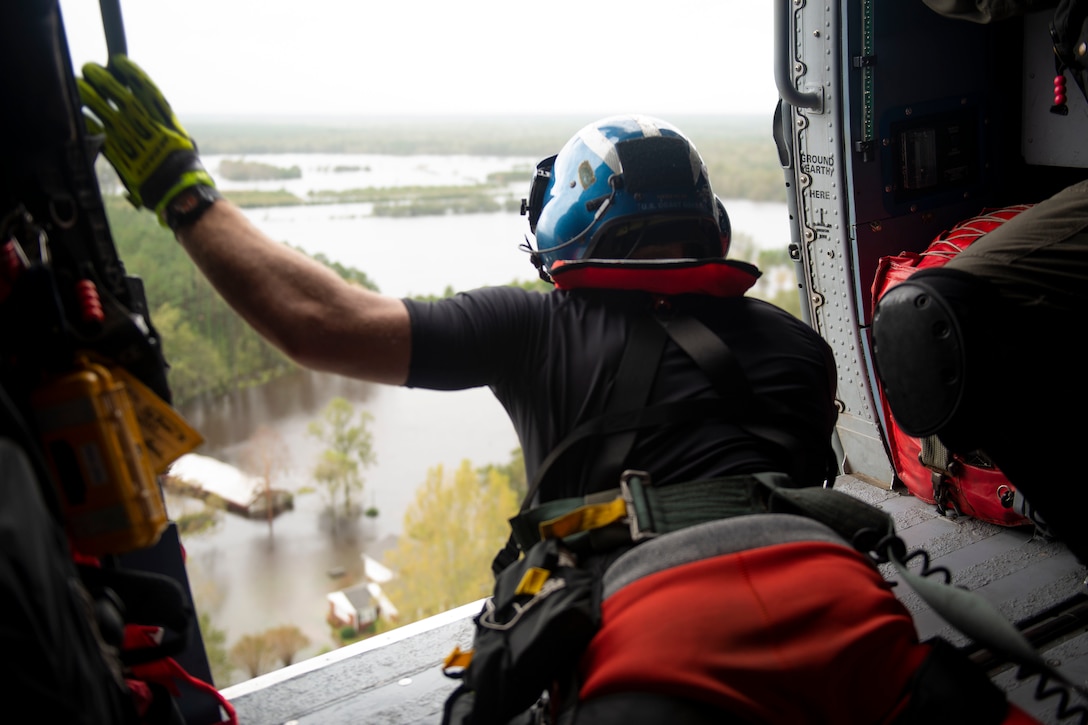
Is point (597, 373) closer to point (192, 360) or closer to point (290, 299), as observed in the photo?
point (290, 299)

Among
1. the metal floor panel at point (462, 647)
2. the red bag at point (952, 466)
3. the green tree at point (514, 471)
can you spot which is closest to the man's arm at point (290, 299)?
the metal floor panel at point (462, 647)

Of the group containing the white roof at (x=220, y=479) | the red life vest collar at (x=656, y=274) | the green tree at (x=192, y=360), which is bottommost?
the white roof at (x=220, y=479)

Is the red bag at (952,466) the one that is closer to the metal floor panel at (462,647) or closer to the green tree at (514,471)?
the metal floor panel at (462,647)

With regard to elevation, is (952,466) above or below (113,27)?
below

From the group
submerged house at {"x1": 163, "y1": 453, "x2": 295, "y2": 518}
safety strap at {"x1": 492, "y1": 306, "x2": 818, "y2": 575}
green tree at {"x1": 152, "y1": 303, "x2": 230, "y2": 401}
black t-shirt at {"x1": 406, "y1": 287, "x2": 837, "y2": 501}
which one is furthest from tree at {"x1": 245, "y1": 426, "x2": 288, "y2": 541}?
safety strap at {"x1": 492, "y1": 306, "x2": 818, "y2": 575}

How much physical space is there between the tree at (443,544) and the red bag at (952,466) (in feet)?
5.77

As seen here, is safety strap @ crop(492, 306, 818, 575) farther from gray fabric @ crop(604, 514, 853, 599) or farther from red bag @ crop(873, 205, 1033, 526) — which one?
red bag @ crop(873, 205, 1033, 526)

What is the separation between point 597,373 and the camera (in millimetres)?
1723

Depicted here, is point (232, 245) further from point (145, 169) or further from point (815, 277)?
point (815, 277)

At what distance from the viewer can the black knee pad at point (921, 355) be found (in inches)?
79.2

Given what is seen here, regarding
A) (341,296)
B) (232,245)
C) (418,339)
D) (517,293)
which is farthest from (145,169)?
(517,293)

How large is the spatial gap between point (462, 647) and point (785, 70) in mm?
2443

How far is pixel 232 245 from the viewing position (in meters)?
1.63

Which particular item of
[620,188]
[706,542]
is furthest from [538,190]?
[706,542]
